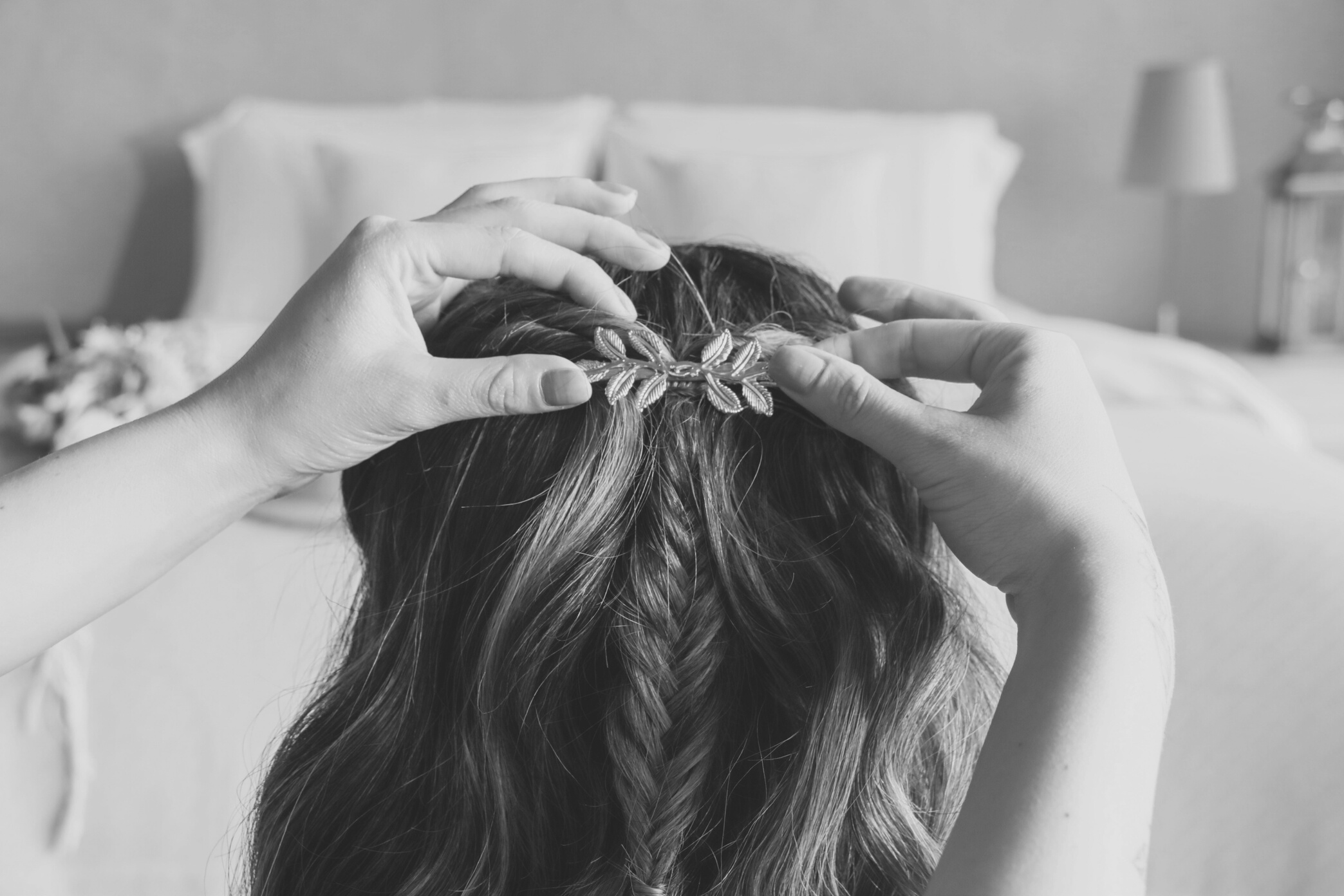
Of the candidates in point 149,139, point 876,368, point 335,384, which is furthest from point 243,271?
point 876,368

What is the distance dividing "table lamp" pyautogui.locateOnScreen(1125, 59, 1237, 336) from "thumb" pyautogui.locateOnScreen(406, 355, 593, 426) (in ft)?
8.81

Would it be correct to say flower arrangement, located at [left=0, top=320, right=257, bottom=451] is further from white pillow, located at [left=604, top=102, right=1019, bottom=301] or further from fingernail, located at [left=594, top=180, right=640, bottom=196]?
fingernail, located at [left=594, top=180, right=640, bottom=196]

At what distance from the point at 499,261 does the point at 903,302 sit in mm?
323

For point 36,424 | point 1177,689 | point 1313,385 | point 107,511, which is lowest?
point 1313,385

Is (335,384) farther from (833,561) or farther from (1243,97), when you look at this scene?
(1243,97)

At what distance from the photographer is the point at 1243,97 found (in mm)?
3180

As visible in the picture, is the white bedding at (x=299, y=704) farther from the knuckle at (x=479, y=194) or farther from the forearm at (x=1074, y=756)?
the forearm at (x=1074, y=756)

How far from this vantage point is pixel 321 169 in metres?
2.74

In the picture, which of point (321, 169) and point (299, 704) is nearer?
point (299, 704)

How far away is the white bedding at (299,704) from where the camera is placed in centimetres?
125

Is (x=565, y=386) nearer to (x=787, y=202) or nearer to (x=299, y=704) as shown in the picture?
(x=299, y=704)

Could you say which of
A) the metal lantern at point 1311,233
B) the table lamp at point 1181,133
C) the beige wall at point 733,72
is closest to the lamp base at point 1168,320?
the beige wall at point 733,72

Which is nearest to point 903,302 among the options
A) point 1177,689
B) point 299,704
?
point 1177,689

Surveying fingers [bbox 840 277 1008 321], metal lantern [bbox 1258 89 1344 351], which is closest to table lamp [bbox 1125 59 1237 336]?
metal lantern [bbox 1258 89 1344 351]
